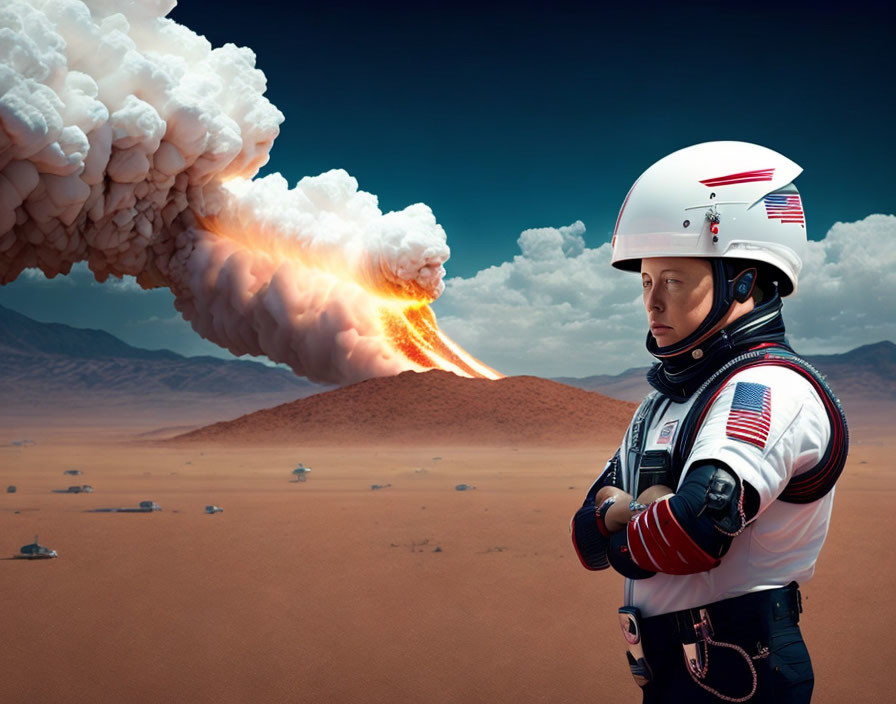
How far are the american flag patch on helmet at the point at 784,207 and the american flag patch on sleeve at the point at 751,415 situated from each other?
642 mm

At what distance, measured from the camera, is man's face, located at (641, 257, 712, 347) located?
8.98ft

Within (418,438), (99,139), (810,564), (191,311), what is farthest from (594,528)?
(191,311)

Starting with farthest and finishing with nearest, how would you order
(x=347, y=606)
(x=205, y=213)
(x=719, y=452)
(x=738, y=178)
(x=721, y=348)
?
1. (x=205, y=213)
2. (x=347, y=606)
3. (x=738, y=178)
4. (x=721, y=348)
5. (x=719, y=452)

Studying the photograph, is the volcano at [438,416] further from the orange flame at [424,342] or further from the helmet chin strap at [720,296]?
the helmet chin strap at [720,296]

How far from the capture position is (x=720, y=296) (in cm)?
A: 271

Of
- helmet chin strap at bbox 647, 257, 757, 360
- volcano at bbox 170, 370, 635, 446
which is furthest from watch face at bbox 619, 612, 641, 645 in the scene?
volcano at bbox 170, 370, 635, 446

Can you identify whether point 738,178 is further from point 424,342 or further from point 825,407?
point 424,342

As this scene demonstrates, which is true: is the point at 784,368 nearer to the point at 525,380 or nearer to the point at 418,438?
the point at 418,438

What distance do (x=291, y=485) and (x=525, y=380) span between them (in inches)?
598

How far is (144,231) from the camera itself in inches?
1106

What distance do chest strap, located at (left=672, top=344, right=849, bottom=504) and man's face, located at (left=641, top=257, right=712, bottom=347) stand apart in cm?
19

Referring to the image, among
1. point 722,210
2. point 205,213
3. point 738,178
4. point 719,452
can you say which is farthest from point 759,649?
point 205,213

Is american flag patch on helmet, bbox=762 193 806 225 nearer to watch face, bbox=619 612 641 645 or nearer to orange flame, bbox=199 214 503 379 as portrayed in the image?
watch face, bbox=619 612 641 645

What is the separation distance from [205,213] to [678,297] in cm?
2940
